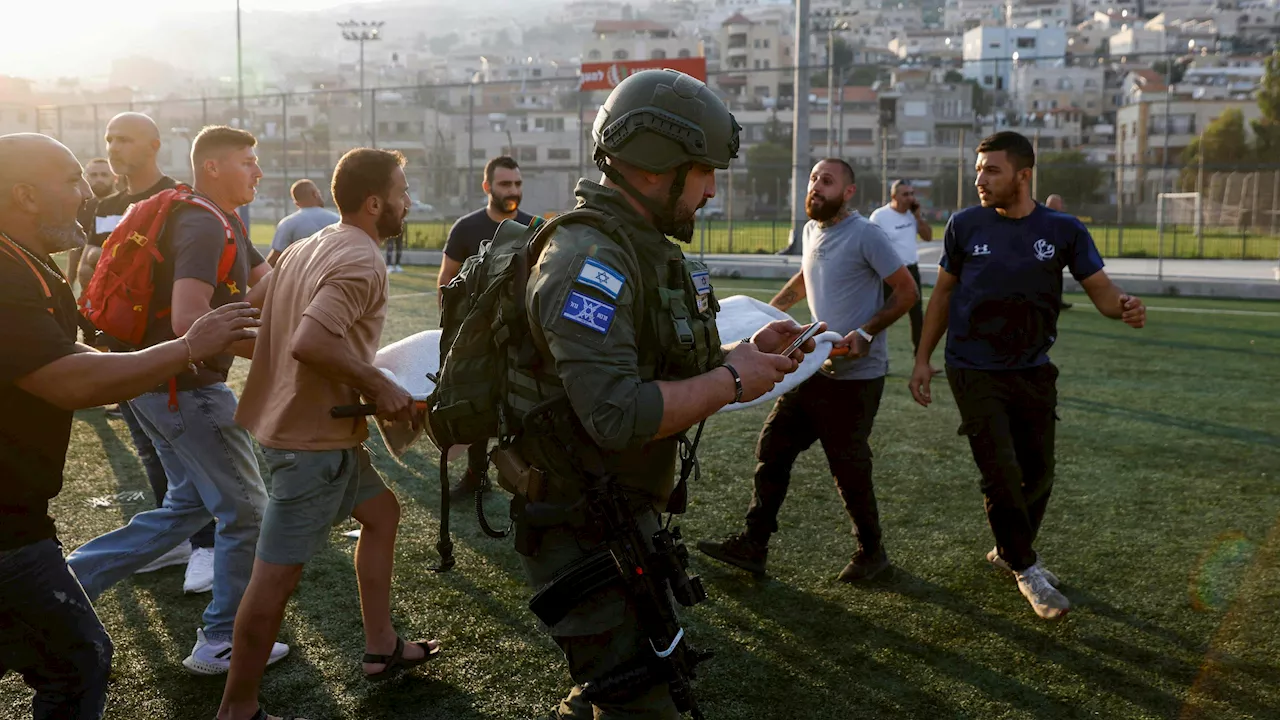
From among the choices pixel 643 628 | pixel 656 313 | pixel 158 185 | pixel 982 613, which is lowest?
pixel 982 613

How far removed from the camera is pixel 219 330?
3094 millimetres

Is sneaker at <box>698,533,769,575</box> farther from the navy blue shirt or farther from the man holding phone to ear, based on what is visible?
the navy blue shirt

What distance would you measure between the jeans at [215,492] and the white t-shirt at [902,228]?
31.6ft

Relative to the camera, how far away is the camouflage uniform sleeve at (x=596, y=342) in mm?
2467

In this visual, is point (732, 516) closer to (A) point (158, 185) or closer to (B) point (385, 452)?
(B) point (385, 452)

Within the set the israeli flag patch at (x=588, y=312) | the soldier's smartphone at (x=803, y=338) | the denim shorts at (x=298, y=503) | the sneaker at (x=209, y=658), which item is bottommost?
the sneaker at (x=209, y=658)

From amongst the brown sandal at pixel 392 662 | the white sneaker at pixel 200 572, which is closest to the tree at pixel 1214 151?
the white sneaker at pixel 200 572

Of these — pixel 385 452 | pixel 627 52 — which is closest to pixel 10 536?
pixel 385 452

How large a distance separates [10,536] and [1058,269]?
463cm

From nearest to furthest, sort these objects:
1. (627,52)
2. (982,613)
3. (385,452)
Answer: (982,613)
(385,452)
(627,52)

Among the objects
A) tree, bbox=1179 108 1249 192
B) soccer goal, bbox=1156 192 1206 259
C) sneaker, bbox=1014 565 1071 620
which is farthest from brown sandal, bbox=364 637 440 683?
soccer goal, bbox=1156 192 1206 259

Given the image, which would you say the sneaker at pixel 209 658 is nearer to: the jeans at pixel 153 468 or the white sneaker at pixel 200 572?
the white sneaker at pixel 200 572

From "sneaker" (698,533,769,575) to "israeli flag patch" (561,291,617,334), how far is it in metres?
3.44

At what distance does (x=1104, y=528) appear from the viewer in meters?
6.48
